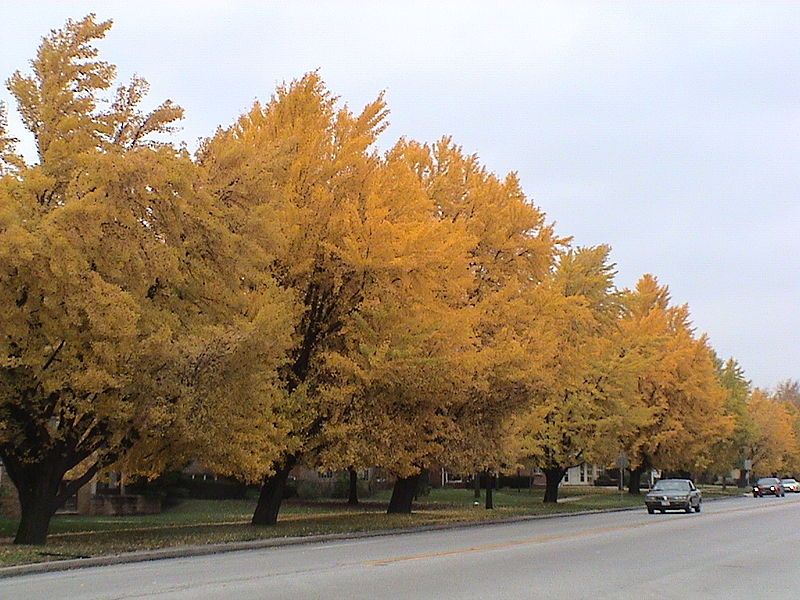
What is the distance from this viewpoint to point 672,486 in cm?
3862

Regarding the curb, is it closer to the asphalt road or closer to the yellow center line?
the asphalt road

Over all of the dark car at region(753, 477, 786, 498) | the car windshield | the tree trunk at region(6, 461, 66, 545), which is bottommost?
the tree trunk at region(6, 461, 66, 545)

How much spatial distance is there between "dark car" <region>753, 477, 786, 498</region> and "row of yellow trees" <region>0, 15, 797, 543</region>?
35.8m

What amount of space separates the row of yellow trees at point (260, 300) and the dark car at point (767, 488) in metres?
35.8

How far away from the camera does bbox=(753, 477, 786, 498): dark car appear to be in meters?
67.2

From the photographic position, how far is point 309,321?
84.4 feet

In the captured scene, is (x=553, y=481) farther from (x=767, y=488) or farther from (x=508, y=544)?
(x=767, y=488)

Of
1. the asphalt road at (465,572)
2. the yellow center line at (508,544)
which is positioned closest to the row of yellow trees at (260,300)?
the asphalt road at (465,572)

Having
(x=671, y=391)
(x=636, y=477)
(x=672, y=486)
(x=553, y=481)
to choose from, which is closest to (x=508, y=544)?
(x=672, y=486)

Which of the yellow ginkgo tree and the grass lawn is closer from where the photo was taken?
the grass lawn

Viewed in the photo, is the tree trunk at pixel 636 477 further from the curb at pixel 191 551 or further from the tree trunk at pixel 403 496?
the curb at pixel 191 551

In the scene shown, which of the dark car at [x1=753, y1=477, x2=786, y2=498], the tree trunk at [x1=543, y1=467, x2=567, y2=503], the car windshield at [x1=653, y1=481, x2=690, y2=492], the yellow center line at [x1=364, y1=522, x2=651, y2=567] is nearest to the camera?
the yellow center line at [x1=364, y1=522, x2=651, y2=567]

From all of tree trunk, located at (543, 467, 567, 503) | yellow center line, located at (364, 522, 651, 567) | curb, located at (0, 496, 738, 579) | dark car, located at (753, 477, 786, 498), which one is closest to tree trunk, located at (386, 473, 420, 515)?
curb, located at (0, 496, 738, 579)

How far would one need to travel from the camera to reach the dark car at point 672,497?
3762 cm
